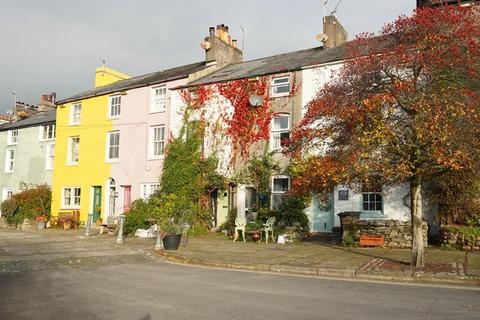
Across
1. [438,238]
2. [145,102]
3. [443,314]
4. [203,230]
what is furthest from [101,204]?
[443,314]

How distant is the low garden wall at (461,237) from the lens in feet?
48.9

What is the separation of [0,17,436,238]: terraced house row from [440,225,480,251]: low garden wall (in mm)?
2088

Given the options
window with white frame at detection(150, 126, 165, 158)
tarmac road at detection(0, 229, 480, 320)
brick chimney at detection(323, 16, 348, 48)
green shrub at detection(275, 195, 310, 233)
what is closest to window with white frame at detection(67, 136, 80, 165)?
window with white frame at detection(150, 126, 165, 158)

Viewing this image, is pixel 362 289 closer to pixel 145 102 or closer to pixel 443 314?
pixel 443 314

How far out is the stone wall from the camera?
16.2 meters

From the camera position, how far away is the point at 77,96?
101 feet

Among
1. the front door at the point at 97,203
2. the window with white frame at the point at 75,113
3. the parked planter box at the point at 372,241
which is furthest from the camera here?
the window with white frame at the point at 75,113

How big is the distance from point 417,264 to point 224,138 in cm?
1340

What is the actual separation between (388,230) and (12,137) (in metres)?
30.7

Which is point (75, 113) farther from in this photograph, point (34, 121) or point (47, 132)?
point (34, 121)

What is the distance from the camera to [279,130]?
70.7 feet

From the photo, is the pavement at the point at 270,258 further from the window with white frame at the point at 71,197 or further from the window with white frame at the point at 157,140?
the window with white frame at the point at 71,197

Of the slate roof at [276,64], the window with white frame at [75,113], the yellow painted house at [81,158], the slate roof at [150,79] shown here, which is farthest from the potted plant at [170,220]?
the window with white frame at [75,113]

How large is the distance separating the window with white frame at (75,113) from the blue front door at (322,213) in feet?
60.5
